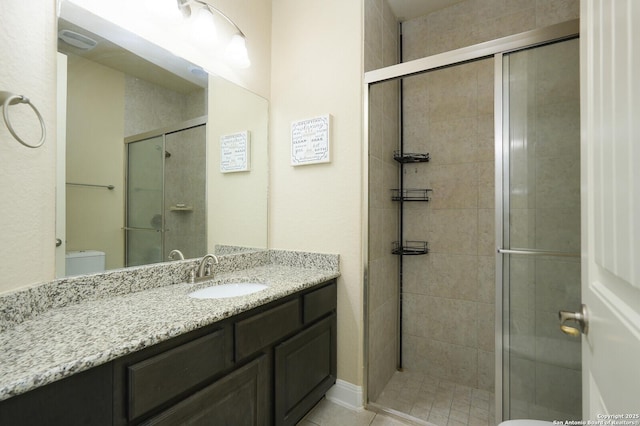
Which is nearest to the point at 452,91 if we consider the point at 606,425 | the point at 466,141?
the point at 466,141

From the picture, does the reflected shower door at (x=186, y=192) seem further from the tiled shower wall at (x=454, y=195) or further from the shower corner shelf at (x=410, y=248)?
the tiled shower wall at (x=454, y=195)

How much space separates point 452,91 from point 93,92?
224 centimetres

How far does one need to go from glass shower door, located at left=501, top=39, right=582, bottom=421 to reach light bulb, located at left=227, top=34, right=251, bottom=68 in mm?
1437

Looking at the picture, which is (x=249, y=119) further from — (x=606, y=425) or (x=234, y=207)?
(x=606, y=425)

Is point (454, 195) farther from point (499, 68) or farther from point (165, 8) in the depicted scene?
point (165, 8)

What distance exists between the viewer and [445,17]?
Answer: 2.25 meters

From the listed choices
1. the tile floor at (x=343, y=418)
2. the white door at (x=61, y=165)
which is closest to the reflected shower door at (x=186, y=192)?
the white door at (x=61, y=165)

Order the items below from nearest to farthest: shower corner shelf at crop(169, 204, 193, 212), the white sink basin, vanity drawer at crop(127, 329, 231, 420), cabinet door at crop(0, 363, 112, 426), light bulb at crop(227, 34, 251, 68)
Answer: cabinet door at crop(0, 363, 112, 426), vanity drawer at crop(127, 329, 231, 420), the white sink basin, shower corner shelf at crop(169, 204, 193, 212), light bulb at crop(227, 34, 251, 68)

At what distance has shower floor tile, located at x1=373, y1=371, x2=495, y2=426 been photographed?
175 centimetres

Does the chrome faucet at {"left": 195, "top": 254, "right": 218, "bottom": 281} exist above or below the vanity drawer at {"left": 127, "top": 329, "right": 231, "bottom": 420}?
above

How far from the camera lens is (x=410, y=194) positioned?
2367 mm

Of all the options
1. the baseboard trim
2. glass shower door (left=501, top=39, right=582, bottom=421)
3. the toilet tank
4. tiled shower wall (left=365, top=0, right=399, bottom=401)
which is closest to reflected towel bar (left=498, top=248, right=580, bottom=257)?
glass shower door (left=501, top=39, right=582, bottom=421)

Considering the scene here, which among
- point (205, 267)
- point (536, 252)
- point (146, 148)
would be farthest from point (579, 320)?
point (146, 148)

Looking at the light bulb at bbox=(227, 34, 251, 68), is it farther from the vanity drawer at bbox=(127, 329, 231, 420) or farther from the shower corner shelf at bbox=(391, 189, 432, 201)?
the vanity drawer at bbox=(127, 329, 231, 420)
